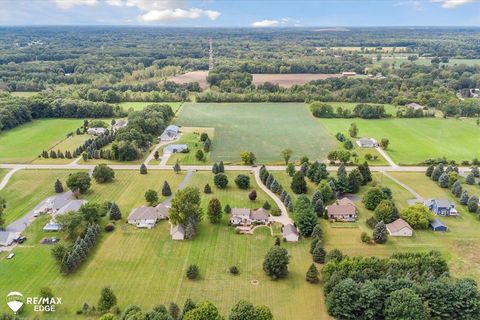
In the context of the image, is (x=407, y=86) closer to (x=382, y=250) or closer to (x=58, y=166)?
(x=382, y=250)

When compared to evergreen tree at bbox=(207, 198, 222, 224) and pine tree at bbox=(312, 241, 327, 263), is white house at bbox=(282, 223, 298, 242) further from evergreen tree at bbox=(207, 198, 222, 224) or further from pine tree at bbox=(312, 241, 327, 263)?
evergreen tree at bbox=(207, 198, 222, 224)

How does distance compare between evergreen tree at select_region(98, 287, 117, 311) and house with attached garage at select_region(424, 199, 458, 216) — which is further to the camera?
house with attached garage at select_region(424, 199, 458, 216)

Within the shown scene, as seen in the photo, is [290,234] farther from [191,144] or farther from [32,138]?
[32,138]

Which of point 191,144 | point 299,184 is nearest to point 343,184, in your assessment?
point 299,184

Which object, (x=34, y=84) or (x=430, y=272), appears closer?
(x=430, y=272)

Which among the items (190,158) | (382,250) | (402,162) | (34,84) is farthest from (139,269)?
(34,84)

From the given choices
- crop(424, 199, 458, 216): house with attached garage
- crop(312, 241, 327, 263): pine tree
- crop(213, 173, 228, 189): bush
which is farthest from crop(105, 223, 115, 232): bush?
crop(424, 199, 458, 216): house with attached garage
